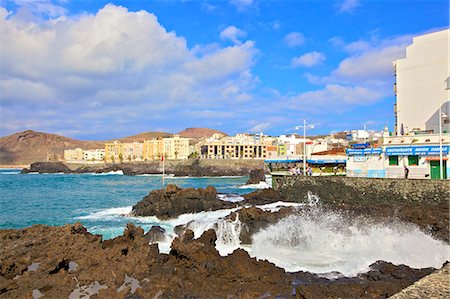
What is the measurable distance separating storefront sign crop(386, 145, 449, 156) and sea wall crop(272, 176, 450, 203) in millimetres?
3250

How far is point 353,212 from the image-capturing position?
2097 centimetres

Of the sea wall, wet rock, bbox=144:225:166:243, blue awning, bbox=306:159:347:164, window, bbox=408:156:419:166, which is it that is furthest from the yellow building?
wet rock, bbox=144:225:166:243

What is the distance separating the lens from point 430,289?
8.20 metres

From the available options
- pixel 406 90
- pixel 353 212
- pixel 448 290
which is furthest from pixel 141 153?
pixel 448 290

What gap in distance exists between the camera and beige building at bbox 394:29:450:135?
34938 mm

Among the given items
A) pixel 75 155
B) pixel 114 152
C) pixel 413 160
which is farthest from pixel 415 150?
pixel 75 155

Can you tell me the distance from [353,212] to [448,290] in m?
13.1

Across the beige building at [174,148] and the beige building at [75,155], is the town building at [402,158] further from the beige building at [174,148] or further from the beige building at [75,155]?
the beige building at [75,155]

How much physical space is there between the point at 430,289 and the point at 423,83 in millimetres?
32979

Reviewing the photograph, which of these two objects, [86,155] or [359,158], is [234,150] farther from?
[359,158]

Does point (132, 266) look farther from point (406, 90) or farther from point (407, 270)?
point (406, 90)

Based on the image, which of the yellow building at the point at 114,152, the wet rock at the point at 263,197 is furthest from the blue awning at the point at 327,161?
the yellow building at the point at 114,152

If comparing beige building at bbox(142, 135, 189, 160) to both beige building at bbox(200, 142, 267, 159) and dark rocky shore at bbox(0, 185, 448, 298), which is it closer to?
beige building at bbox(200, 142, 267, 159)

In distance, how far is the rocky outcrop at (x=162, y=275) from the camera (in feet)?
34.4
